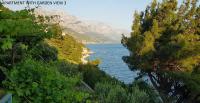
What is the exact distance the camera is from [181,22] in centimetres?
3775

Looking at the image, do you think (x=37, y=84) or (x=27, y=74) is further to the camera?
(x=27, y=74)

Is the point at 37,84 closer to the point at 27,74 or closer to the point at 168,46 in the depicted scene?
the point at 27,74

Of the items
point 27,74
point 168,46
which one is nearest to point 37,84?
point 27,74

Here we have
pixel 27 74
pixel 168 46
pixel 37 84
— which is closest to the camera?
pixel 37 84

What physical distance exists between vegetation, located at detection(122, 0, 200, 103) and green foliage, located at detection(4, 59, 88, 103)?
969 inches

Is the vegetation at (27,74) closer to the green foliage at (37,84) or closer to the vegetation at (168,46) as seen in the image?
the green foliage at (37,84)

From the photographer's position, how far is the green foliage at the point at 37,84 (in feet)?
20.7

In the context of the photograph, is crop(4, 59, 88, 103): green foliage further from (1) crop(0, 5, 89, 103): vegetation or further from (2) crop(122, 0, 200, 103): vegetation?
(2) crop(122, 0, 200, 103): vegetation

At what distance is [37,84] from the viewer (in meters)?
6.43

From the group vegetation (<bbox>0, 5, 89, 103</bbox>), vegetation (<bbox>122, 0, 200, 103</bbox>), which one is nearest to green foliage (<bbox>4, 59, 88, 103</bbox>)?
vegetation (<bbox>0, 5, 89, 103</bbox>)

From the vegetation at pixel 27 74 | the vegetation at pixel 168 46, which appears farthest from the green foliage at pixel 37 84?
the vegetation at pixel 168 46

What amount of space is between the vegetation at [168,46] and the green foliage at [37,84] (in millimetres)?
24620

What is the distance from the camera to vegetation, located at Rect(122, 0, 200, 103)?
1341 inches

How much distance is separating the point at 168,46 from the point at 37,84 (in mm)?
29216
